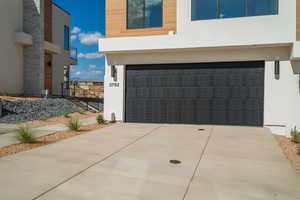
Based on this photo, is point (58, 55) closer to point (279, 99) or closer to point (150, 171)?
point (279, 99)

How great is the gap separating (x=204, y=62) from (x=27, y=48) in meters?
14.4

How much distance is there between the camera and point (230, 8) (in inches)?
348

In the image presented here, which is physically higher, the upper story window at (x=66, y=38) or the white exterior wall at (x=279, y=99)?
the upper story window at (x=66, y=38)

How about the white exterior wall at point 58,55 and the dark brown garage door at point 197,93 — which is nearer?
the dark brown garage door at point 197,93

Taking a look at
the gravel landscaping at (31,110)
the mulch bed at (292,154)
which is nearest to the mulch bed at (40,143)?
the gravel landscaping at (31,110)

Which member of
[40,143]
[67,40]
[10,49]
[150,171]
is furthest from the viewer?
Answer: [67,40]

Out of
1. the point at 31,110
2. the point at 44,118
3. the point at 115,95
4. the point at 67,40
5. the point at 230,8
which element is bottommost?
the point at 44,118

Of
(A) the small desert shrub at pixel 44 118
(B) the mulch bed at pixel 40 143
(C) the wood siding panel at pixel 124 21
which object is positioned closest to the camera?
(B) the mulch bed at pixel 40 143

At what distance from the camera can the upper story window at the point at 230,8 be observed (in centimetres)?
850

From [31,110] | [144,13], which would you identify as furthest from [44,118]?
[144,13]

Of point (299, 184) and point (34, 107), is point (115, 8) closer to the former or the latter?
point (34, 107)

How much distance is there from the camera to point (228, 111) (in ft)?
30.5

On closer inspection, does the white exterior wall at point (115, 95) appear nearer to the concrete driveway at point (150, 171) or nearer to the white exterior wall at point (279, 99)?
the concrete driveway at point (150, 171)

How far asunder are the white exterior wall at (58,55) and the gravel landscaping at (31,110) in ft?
23.1
